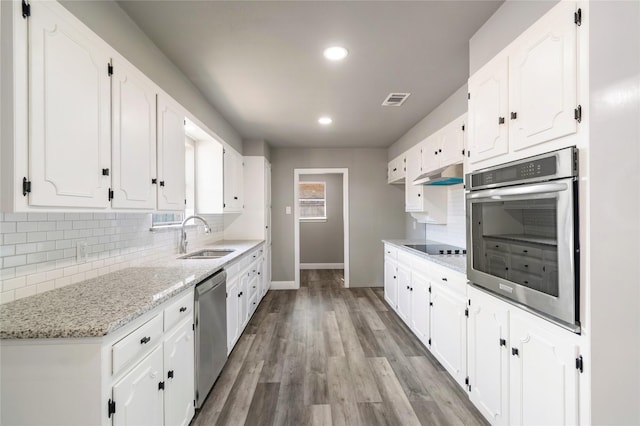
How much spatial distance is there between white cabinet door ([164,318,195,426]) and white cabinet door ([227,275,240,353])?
2.44 ft

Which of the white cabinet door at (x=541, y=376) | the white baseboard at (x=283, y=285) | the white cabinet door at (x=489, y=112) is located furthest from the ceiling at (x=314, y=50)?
the white baseboard at (x=283, y=285)

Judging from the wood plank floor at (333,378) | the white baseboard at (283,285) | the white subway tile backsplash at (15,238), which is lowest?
the wood plank floor at (333,378)

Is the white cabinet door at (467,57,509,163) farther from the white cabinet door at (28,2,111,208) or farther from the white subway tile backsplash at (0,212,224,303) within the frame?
the white subway tile backsplash at (0,212,224,303)

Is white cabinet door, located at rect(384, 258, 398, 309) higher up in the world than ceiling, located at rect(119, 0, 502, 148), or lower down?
lower down

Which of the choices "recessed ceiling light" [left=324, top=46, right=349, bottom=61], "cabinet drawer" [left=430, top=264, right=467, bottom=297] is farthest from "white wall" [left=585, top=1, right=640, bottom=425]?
"recessed ceiling light" [left=324, top=46, right=349, bottom=61]

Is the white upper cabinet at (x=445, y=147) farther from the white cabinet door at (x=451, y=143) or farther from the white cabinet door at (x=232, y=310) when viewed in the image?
the white cabinet door at (x=232, y=310)

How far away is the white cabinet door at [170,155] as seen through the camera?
205cm

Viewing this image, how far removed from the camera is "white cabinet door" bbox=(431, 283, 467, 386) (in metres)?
2.16

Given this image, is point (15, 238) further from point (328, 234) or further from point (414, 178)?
point (328, 234)

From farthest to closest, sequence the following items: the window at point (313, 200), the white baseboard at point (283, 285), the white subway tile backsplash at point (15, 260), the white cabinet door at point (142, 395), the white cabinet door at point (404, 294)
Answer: the window at point (313, 200) → the white baseboard at point (283, 285) → the white cabinet door at point (404, 294) → the white subway tile backsplash at point (15, 260) → the white cabinet door at point (142, 395)

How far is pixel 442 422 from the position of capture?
190 centimetres

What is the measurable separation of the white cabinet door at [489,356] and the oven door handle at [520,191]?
604 millimetres

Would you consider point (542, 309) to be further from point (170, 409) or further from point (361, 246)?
point (361, 246)

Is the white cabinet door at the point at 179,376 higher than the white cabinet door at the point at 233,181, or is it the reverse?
the white cabinet door at the point at 233,181
